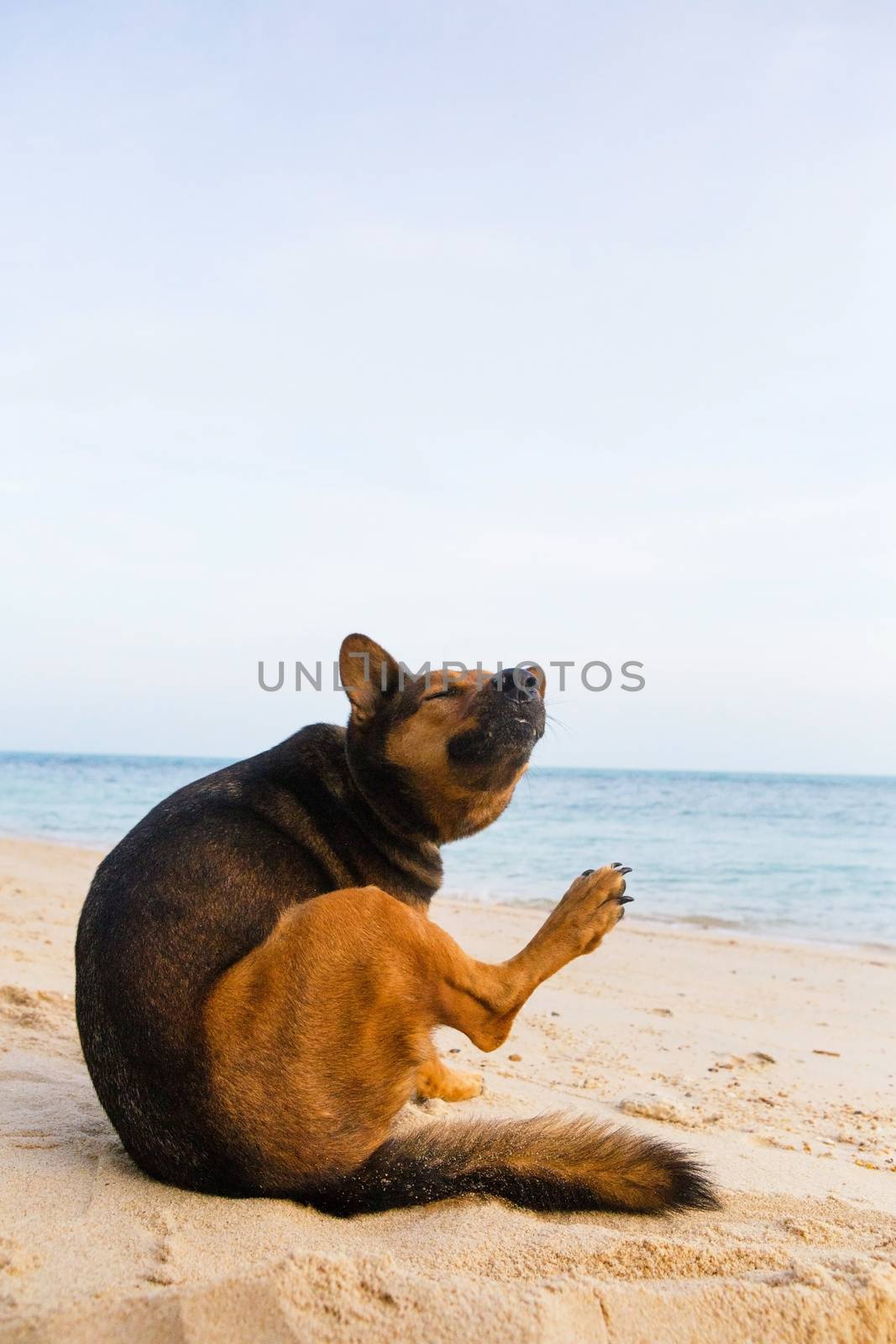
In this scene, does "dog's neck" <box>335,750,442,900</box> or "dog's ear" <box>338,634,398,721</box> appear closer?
"dog's neck" <box>335,750,442,900</box>

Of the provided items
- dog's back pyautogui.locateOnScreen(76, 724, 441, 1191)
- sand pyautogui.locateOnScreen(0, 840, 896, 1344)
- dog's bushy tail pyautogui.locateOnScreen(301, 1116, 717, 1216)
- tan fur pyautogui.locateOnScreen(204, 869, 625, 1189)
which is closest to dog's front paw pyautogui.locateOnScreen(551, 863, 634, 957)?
tan fur pyautogui.locateOnScreen(204, 869, 625, 1189)

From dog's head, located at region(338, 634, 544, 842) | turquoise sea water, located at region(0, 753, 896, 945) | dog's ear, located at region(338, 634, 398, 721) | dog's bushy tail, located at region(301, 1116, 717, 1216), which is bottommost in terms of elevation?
turquoise sea water, located at region(0, 753, 896, 945)

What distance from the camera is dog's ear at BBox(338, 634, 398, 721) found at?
15.3 ft

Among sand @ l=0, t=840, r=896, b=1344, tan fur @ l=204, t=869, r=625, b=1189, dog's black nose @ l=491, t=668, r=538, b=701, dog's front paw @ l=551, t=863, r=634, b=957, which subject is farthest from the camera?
dog's black nose @ l=491, t=668, r=538, b=701

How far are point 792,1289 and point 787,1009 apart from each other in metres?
6.07

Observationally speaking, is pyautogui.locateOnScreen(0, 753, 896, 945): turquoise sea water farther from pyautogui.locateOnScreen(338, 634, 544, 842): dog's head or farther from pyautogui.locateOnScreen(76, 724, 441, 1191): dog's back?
pyautogui.locateOnScreen(76, 724, 441, 1191): dog's back

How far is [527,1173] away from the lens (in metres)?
3.37

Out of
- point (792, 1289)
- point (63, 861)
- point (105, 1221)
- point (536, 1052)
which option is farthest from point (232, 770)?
point (63, 861)

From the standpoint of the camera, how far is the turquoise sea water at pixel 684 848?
563 inches

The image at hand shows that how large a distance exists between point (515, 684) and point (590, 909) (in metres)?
1.08

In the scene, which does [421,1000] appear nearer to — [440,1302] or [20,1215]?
[440,1302]

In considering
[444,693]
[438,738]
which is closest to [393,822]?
[438,738]

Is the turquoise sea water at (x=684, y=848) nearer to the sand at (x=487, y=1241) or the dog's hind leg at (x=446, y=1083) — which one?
the dog's hind leg at (x=446, y=1083)

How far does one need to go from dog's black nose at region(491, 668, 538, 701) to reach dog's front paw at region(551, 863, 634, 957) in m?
0.87
